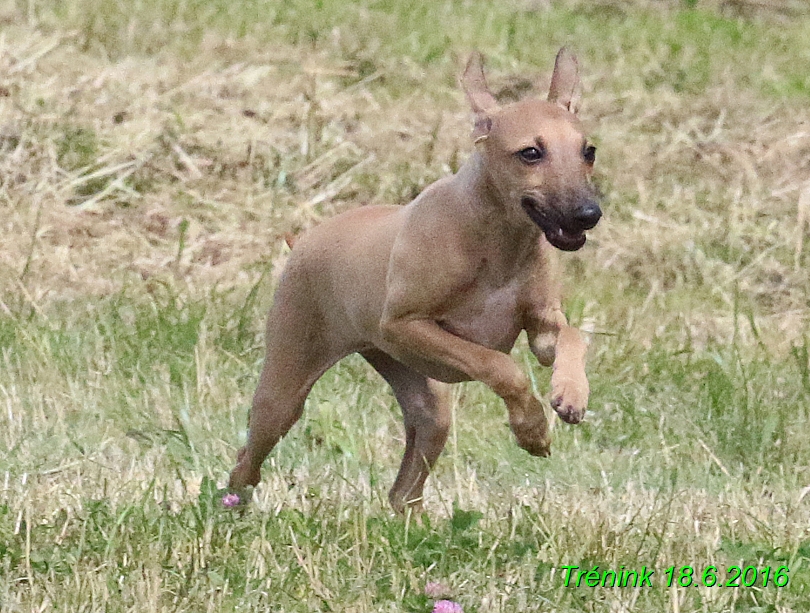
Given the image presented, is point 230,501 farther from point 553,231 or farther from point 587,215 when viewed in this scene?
point 587,215

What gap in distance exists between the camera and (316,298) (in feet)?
14.4

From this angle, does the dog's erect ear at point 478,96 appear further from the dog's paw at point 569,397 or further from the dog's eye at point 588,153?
the dog's paw at point 569,397

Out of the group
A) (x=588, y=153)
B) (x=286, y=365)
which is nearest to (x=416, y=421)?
(x=286, y=365)

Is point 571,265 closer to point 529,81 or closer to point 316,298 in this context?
point 529,81

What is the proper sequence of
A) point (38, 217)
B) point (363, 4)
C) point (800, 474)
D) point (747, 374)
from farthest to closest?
point (363, 4), point (38, 217), point (747, 374), point (800, 474)

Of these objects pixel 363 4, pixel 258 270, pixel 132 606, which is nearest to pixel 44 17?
pixel 363 4

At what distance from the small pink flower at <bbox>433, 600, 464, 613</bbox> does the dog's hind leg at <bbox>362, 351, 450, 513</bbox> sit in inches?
38.7

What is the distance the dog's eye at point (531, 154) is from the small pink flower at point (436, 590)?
1045 mm

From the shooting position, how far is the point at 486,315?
4016 millimetres

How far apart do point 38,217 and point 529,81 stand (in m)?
3.68

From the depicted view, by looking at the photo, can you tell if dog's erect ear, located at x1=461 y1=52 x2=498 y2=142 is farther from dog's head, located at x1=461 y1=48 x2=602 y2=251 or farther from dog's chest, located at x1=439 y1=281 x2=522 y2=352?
dog's chest, located at x1=439 y1=281 x2=522 y2=352

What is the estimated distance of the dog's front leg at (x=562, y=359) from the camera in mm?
3760

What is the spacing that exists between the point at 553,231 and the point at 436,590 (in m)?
0.89

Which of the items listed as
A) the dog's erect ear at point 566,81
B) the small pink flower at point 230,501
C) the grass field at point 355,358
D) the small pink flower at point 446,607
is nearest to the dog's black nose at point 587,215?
the dog's erect ear at point 566,81
